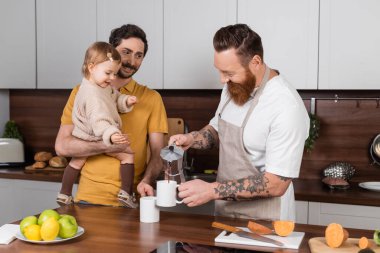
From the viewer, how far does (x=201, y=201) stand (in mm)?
1817

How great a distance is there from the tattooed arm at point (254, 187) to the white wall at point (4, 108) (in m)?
2.58

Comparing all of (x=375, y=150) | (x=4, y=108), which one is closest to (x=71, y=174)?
(x=375, y=150)

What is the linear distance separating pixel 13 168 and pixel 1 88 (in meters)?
0.60

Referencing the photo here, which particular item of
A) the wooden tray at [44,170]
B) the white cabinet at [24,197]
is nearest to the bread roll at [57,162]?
the wooden tray at [44,170]

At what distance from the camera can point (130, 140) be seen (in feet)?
7.40

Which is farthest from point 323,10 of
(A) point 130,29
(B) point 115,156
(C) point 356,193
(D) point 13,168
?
(D) point 13,168

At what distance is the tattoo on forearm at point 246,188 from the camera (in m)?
1.85

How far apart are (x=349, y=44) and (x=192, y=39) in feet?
3.03

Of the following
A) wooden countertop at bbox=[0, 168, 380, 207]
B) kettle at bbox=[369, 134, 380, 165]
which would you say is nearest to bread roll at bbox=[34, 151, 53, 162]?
wooden countertop at bbox=[0, 168, 380, 207]

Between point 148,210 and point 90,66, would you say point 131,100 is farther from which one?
point 148,210

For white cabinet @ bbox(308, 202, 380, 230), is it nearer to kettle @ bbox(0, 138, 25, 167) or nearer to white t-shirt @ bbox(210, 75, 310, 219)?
white t-shirt @ bbox(210, 75, 310, 219)

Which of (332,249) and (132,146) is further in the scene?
(132,146)

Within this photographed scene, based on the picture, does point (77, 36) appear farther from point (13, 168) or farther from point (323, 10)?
point (323, 10)

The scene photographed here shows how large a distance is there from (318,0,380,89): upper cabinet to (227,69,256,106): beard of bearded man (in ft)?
3.32
